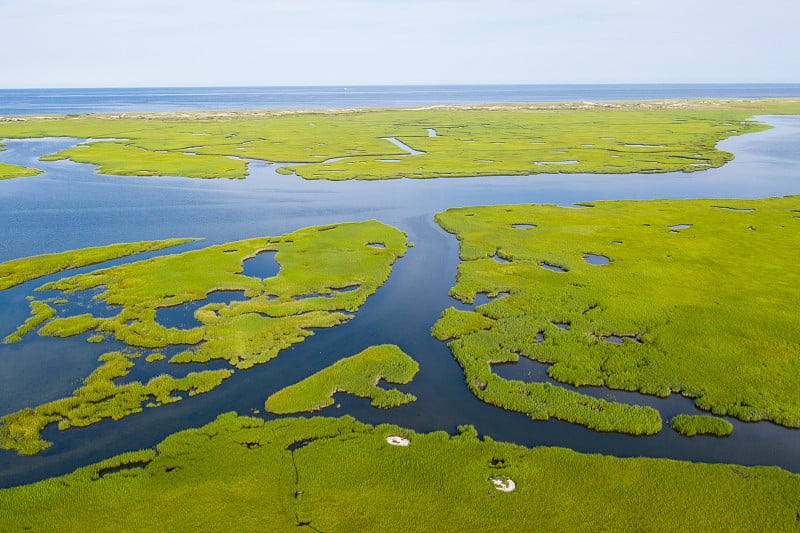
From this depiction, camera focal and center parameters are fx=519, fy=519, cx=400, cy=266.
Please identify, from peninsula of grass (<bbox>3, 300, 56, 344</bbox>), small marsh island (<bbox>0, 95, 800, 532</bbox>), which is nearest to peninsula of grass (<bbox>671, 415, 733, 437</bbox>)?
small marsh island (<bbox>0, 95, 800, 532</bbox>)

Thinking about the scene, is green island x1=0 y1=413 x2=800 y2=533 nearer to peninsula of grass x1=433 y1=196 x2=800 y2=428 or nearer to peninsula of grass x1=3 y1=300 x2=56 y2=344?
peninsula of grass x1=433 y1=196 x2=800 y2=428

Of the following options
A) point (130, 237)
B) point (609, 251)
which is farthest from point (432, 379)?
point (130, 237)

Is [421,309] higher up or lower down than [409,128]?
lower down

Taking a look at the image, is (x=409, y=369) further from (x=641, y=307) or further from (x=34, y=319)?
(x=34, y=319)

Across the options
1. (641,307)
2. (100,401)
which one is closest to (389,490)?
(100,401)

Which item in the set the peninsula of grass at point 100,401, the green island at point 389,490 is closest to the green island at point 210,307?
the peninsula of grass at point 100,401

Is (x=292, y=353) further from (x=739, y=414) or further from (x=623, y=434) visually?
(x=739, y=414)

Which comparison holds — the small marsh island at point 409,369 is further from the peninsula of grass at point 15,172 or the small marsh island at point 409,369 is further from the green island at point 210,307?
the peninsula of grass at point 15,172
